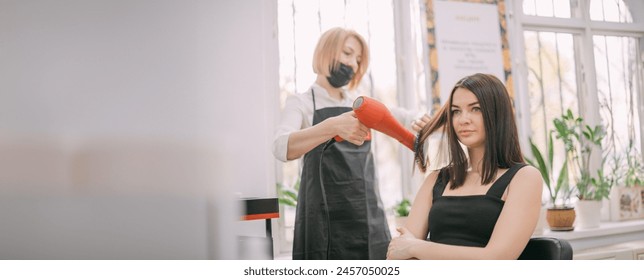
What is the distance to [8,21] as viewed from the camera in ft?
1.05

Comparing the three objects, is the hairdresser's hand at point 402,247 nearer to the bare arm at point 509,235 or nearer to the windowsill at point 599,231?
the bare arm at point 509,235

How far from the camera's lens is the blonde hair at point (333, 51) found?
151 centimetres

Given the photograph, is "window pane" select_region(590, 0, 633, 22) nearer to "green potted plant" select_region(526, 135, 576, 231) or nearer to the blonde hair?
"green potted plant" select_region(526, 135, 576, 231)

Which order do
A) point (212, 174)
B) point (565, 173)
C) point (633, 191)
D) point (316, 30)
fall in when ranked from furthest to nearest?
1. point (633, 191)
2. point (565, 173)
3. point (316, 30)
4. point (212, 174)

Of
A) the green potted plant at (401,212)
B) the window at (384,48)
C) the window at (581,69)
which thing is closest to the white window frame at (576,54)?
the window at (581,69)

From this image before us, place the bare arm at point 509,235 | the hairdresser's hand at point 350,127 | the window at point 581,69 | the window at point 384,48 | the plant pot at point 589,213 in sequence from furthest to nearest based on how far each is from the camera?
1. the window at point 581,69
2. the plant pot at point 589,213
3. the window at point 384,48
4. the hairdresser's hand at point 350,127
5. the bare arm at point 509,235

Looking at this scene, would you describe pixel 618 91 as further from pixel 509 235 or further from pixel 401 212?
pixel 509 235

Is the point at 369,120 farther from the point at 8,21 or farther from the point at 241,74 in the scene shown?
the point at 8,21

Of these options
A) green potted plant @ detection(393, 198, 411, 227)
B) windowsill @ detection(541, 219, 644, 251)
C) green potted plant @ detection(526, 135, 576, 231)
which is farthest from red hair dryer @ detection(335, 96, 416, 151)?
windowsill @ detection(541, 219, 644, 251)

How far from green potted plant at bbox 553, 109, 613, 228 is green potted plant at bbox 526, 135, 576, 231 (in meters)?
0.07

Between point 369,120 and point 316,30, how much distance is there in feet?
3.31

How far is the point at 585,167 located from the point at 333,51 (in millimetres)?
1594

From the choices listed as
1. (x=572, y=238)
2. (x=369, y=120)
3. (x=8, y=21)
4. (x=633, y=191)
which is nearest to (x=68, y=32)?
(x=8, y=21)

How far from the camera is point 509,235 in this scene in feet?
3.18
